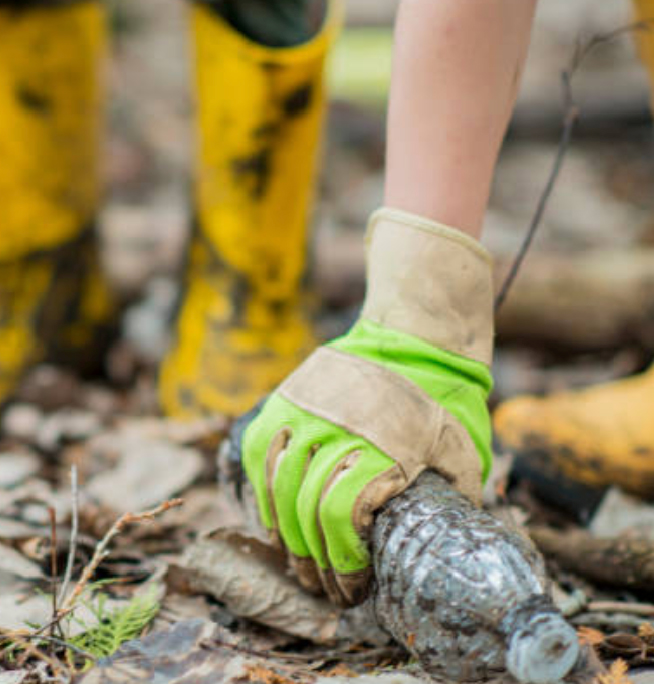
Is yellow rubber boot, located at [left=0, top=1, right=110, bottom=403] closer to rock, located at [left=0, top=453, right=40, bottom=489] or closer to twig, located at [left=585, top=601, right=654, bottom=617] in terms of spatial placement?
rock, located at [left=0, top=453, right=40, bottom=489]

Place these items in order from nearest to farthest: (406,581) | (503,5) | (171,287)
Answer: (406,581) < (503,5) < (171,287)

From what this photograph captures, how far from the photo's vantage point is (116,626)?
1.09 metres

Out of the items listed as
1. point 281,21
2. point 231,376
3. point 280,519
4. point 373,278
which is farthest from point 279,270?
point 280,519

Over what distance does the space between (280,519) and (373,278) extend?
349 millimetres

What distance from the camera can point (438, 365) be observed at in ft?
3.77

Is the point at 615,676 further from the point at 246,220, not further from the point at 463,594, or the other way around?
the point at 246,220

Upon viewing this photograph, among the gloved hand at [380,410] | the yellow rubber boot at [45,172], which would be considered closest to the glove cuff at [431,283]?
the gloved hand at [380,410]

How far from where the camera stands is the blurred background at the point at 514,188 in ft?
8.06

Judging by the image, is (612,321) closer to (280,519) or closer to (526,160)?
(280,519)

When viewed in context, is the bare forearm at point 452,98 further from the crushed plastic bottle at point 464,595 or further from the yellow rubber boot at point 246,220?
the yellow rubber boot at point 246,220

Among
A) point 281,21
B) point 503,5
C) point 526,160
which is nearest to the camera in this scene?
point 503,5

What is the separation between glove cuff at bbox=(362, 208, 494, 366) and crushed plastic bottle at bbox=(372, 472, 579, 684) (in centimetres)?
24

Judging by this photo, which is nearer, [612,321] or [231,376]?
[231,376]

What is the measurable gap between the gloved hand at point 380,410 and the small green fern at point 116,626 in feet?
0.64
